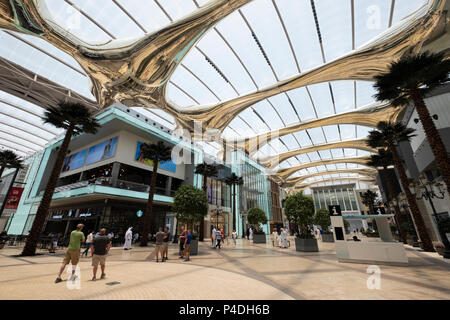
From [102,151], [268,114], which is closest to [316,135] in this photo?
[268,114]

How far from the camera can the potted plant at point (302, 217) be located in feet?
42.5

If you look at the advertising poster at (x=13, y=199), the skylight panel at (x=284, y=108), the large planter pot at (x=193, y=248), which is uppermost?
the skylight panel at (x=284, y=108)

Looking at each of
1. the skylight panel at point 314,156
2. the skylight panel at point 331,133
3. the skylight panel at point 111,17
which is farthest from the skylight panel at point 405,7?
the skylight panel at point 314,156

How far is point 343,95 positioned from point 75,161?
37.8 metres

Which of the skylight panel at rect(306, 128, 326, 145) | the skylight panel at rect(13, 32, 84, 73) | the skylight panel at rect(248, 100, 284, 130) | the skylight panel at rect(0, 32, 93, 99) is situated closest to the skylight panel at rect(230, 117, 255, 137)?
the skylight panel at rect(248, 100, 284, 130)

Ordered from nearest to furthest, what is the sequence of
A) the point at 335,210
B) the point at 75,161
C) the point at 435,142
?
the point at 435,142, the point at 335,210, the point at 75,161

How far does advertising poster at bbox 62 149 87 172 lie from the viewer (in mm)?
26641

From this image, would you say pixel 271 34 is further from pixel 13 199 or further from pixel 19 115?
pixel 19 115

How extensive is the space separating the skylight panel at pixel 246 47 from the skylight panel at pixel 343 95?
8165 mm

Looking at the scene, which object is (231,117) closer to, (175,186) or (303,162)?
(175,186)

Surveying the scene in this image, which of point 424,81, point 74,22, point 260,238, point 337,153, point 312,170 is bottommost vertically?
point 260,238

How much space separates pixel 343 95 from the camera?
2341 cm

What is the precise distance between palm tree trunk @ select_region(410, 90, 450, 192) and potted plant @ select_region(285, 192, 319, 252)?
729 cm

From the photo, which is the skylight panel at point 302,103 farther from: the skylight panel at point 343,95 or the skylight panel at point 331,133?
the skylight panel at point 331,133
